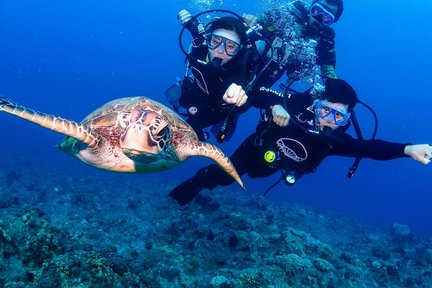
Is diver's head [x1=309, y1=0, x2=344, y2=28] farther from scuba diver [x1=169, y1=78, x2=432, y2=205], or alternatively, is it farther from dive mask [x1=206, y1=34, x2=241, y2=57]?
dive mask [x1=206, y1=34, x2=241, y2=57]

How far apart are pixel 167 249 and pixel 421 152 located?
4.49 meters

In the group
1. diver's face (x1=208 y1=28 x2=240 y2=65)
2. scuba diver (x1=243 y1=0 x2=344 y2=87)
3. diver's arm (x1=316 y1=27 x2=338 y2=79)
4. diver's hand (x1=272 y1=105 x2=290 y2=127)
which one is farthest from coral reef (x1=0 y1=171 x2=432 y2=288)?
diver's arm (x1=316 y1=27 x2=338 y2=79)

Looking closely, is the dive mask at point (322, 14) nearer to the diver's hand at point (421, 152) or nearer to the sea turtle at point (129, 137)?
the diver's hand at point (421, 152)

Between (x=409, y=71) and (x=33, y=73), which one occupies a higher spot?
(x=409, y=71)

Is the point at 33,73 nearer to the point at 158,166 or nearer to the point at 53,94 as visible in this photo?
the point at 53,94

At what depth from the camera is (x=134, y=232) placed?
7609mm

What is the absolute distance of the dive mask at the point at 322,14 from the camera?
7539 mm

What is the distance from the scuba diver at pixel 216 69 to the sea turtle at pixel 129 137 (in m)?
1.30

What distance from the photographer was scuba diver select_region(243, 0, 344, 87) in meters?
7.55

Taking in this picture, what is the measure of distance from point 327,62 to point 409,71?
139210mm

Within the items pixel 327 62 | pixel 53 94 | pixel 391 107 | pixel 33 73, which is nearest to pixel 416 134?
pixel 391 107

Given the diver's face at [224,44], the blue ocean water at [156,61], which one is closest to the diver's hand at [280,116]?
the diver's face at [224,44]

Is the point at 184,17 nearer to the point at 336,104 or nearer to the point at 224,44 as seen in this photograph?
the point at 224,44

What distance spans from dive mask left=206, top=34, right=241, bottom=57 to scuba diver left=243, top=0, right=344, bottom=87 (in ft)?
5.38
